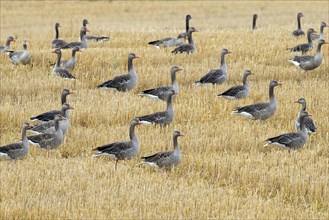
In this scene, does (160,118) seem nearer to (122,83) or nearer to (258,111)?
(258,111)

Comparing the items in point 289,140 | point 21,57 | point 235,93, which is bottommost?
point 21,57

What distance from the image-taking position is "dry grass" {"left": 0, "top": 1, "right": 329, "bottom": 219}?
1001 cm

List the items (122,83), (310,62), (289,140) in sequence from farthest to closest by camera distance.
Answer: (310,62)
(122,83)
(289,140)

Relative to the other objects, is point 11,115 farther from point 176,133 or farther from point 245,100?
point 245,100

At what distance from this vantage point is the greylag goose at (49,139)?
13.4 meters

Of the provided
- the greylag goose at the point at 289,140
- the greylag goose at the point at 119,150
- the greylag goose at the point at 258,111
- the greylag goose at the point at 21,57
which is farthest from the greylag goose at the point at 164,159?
the greylag goose at the point at 21,57

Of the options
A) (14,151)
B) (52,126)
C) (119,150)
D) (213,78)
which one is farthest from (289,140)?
(213,78)

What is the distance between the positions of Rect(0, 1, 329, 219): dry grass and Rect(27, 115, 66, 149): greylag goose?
0.21 metres

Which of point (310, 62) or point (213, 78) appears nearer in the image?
point (213, 78)

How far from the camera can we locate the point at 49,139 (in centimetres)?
1342

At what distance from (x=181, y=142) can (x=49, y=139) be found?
103 inches

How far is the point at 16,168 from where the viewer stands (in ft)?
38.4

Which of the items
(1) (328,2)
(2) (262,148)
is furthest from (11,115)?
(1) (328,2)

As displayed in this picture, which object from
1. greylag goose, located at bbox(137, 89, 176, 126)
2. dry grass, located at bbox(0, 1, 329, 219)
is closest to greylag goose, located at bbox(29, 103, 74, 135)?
dry grass, located at bbox(0, 1, 329, 219)
